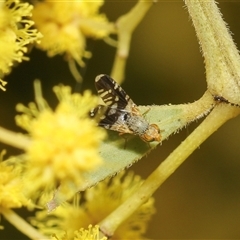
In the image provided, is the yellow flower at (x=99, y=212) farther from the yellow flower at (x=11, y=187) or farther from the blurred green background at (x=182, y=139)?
the blurred green background at (x=182, y=139)

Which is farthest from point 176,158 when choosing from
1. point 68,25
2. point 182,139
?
point 182,139

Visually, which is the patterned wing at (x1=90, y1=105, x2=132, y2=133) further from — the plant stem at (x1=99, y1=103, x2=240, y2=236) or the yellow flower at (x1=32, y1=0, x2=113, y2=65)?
the yellow flower at (x1=32, y1=0, x2=113, y2=65)

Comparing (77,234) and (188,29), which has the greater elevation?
(188,29)

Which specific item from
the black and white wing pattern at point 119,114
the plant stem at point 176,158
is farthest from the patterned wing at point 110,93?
the plant stem at point 176,158

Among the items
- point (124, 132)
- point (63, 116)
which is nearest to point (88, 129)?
point (63, 116)

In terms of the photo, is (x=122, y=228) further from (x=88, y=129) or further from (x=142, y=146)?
(x=88, y=129)

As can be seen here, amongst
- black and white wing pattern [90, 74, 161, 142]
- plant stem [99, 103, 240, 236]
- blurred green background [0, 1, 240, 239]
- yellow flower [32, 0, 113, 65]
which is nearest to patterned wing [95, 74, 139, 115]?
black and white wing pattern [90, 74, 161, 142]
